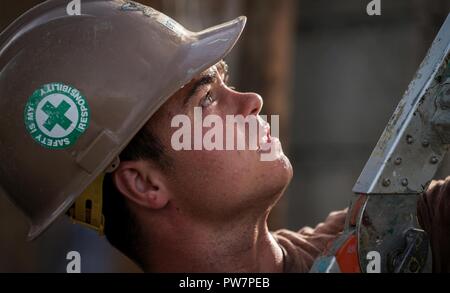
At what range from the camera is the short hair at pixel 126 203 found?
10.4 feet

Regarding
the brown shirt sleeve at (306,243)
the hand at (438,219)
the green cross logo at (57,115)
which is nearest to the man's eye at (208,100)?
the green cross logo at (57,115)

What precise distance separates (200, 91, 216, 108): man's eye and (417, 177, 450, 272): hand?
799mm

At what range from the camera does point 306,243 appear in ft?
11.4

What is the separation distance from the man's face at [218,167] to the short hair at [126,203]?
3 cm

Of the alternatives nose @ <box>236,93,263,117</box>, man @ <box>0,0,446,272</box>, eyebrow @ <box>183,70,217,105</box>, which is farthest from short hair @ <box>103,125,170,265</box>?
nose @ <box>236,93,263,117</box>

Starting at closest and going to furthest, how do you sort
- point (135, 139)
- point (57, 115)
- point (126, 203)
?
point (57, 115) → point (135, 139) → point (126, 203)

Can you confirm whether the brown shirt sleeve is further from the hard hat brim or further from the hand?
the hard hat brim

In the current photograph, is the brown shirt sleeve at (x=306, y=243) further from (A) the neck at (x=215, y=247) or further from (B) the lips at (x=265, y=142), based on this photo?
(B) the lips at (x=265, y=142)

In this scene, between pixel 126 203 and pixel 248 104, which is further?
pixel 126 203

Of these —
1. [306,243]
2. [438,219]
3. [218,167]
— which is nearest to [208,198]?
[218,167]

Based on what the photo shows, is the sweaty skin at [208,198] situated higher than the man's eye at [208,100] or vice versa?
the man's eye at [208,100]

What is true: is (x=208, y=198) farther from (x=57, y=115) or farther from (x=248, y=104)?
(x=57, y=115)

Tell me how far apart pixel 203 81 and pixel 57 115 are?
1.70 ft

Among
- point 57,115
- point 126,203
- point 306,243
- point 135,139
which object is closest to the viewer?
point 57,115
